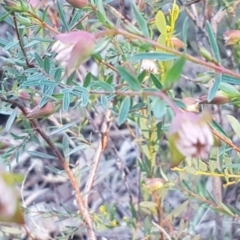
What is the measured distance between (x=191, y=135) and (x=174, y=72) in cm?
5

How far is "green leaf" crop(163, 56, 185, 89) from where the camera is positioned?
1.43 ft

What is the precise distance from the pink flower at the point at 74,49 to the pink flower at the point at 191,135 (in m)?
0.09

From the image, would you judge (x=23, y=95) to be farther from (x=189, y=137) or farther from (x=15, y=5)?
(x=189, y=137)

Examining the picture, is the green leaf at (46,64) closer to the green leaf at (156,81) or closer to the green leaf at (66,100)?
the green leaf at (66,100)

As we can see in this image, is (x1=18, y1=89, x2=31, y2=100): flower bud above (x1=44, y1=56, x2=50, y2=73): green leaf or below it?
below

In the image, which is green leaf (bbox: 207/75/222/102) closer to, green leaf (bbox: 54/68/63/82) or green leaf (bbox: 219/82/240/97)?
green leaf (bbox: 219/82/240/97)

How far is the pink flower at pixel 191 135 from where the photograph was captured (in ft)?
1.42

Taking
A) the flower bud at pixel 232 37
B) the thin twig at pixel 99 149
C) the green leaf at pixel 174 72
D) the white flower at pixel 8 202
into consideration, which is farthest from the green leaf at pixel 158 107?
the thin twig at pixel 99 149

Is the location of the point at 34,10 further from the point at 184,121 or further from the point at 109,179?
the point at 109,179

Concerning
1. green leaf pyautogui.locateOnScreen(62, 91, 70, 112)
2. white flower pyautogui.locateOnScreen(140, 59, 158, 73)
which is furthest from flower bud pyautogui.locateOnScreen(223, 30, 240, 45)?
green leaf pyautogui.locateOnScreen(62, 91, 70, 112)

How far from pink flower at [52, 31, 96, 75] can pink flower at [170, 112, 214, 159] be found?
0.29ft

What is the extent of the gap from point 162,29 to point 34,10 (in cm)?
15

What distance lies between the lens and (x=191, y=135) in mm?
438

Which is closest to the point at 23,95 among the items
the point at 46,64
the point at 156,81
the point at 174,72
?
the point at 46,64
